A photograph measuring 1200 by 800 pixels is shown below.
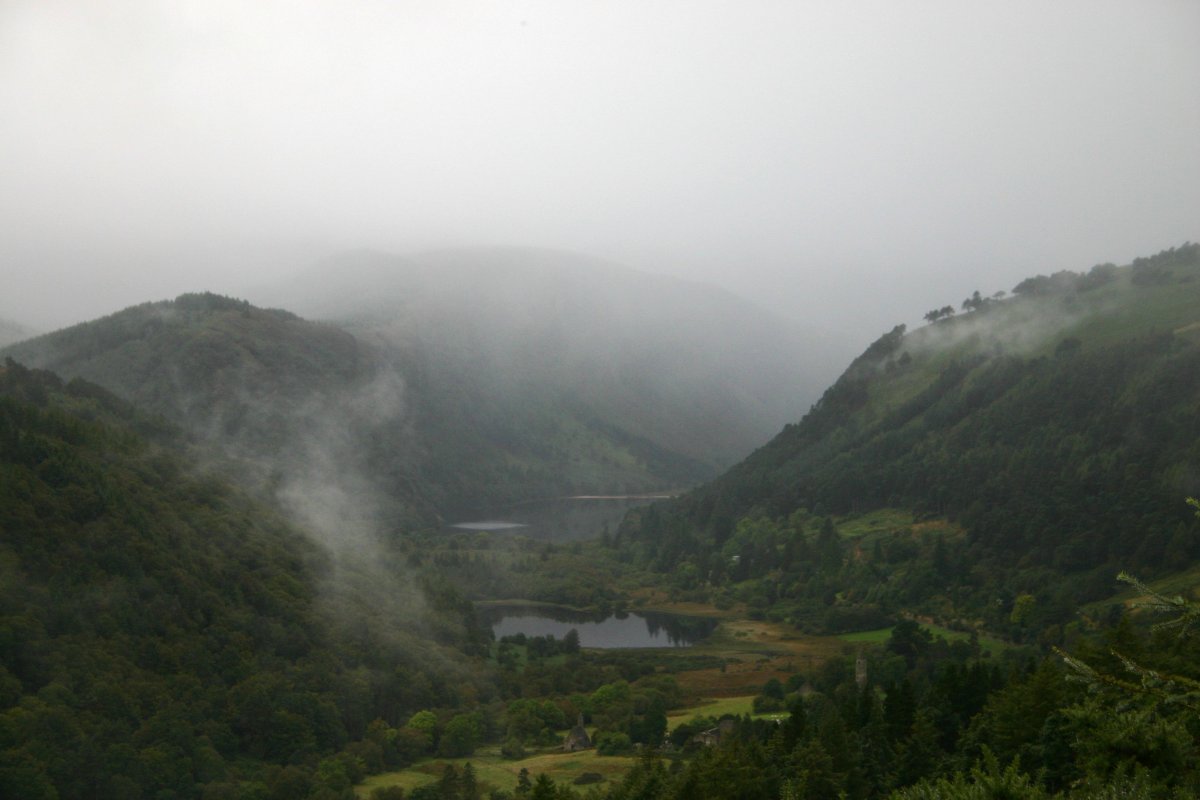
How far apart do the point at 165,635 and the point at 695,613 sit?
87920 mm

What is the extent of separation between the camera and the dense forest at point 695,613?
52.4m

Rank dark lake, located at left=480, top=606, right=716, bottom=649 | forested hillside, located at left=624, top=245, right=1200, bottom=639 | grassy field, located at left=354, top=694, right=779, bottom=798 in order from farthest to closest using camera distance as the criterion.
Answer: dark lake, located at left=480, top=606, right=716, bottom=649, forested hillside, located at left=624, top=245, right=1200, bottom=639, grassy field, located at left=354, top=694, right=779, bottom=798

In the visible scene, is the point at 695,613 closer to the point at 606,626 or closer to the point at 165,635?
the point at 606,626

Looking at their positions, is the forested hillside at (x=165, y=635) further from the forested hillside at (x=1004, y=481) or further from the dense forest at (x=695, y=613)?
the forested hillside at (x=1004, y=481)

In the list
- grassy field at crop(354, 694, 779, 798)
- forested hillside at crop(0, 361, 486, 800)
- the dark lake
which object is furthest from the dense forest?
the dark lake

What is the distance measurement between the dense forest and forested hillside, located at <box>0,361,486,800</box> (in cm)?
29

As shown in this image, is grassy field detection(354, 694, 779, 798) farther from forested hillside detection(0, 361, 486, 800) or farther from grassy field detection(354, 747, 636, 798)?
forested hillside detection(0, 361, 486, 800)

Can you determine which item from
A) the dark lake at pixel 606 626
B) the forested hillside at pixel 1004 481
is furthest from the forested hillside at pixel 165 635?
the forested hillside at pixel 1004 481

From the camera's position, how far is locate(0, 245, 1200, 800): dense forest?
172 feet

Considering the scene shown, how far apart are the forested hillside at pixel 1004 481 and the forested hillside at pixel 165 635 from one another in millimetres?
59981

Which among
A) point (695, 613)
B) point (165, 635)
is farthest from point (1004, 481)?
point (165, 635)

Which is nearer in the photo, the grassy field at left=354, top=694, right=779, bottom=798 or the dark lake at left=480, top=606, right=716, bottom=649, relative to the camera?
the grassy field at left=354, top=694, right=779, bottom=798

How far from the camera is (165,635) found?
84375 millimetres

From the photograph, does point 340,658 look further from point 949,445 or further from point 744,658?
point 949,445
